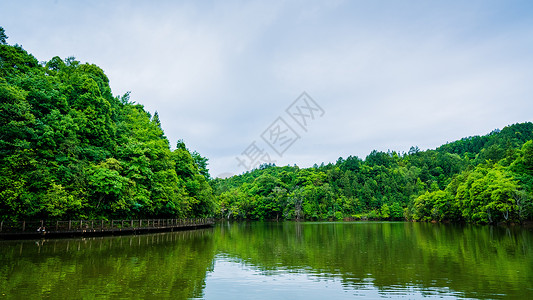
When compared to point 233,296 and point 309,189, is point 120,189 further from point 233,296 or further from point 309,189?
point 309,189

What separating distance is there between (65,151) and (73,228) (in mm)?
6226

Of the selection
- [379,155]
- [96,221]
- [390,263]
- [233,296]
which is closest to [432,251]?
[390,263]

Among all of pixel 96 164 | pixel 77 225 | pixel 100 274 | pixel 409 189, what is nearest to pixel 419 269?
pixel 100 274

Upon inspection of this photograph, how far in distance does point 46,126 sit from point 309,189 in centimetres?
7809

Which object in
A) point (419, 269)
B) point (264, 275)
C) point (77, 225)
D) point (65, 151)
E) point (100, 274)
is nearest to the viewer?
point (100, 274)

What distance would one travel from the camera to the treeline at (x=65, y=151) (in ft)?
77.3

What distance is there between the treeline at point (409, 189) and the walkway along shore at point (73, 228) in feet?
123

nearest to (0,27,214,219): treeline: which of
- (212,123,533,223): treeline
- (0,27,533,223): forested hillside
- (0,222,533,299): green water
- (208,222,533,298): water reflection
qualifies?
(0,27,533,223): forested hillside

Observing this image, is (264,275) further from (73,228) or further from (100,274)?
(73,228)

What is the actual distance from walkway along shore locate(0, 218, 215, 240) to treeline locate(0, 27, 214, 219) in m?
0.70

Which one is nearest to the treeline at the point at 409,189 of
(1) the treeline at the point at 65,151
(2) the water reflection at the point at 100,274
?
(1) the treeline at the point at 65,151

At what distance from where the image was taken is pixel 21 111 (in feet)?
78.0

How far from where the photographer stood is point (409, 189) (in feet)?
343

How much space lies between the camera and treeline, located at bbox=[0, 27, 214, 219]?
23.5 metres
